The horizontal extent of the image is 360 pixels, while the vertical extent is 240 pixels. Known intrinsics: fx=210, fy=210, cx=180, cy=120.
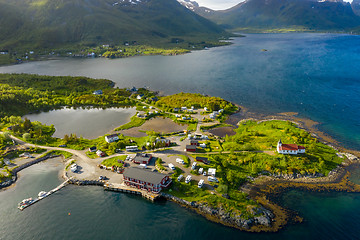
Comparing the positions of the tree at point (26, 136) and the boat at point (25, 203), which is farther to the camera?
the tree at point (26, 136)

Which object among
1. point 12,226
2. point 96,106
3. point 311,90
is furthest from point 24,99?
point 311,90

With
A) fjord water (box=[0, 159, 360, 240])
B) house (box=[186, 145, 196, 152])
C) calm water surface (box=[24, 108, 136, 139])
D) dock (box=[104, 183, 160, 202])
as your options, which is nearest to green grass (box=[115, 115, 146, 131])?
calm water surface (box=[24, 108, 136, 139])

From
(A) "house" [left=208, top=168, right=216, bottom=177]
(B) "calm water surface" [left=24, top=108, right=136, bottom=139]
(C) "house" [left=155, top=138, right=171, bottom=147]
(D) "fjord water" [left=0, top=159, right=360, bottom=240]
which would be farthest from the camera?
(B) "calm water surface" [left=24, top=108, right=136, bottom=139]

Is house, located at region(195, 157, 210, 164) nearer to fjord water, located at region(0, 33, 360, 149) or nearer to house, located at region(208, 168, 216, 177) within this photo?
house, located at region(208, 168, 216, 177)

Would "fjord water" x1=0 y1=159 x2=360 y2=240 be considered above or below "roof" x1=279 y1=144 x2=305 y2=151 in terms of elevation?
below

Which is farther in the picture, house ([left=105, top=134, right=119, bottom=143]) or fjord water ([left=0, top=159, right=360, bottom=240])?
house ([left=105, top=134, right=119, bottom=143])

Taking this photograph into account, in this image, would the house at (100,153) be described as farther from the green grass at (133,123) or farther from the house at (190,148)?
the house at (190,148)

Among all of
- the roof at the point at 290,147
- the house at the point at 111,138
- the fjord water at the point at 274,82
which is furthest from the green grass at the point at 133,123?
the roof at the point at 290,147
